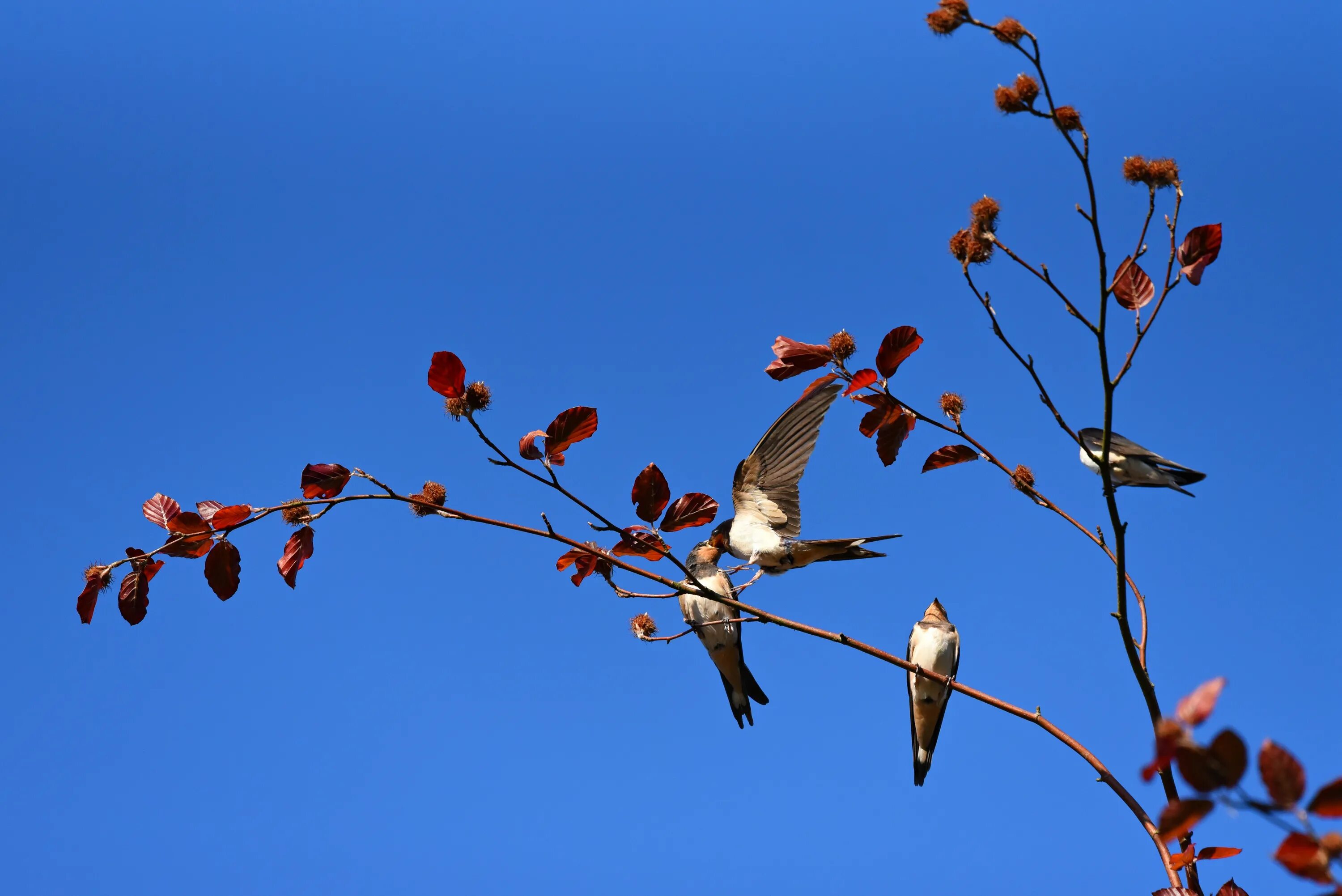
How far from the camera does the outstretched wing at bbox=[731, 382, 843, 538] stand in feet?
11.5

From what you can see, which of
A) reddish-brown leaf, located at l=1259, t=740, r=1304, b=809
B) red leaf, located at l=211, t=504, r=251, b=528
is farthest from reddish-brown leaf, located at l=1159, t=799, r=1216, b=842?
red leaf, located at l=211, t=504, r=251, b=528

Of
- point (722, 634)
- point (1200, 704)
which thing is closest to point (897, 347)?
point (1200, 704)

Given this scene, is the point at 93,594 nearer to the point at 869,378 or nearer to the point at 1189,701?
the point at 869,378

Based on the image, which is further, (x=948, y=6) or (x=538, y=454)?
(x=538, y=454)

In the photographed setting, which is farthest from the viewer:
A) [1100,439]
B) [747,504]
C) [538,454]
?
[747,504]

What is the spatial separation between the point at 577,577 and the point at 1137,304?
6.25 feet

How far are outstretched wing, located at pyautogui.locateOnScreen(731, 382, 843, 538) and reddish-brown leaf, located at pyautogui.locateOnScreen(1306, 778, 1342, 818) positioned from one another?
8.13 feet

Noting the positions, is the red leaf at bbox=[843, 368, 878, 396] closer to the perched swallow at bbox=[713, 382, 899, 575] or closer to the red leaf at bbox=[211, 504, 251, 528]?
the perched swallow at bbox=[713, 382, 899, 575]

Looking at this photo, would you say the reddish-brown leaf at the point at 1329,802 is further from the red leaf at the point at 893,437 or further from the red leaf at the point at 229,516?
the red leaf at the point at 229,516

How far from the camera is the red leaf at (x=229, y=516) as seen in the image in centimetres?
270

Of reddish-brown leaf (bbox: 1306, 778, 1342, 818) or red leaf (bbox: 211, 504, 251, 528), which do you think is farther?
red leaf (bbox: 211, 504, 251, 528)

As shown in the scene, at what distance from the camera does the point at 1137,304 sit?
2.36 meters

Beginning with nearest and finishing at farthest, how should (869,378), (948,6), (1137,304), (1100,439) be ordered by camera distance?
(948,6), (1137,304), (869,378), (1100,439)

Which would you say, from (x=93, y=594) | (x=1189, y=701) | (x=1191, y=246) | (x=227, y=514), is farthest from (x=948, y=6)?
(x=93, y=594)
